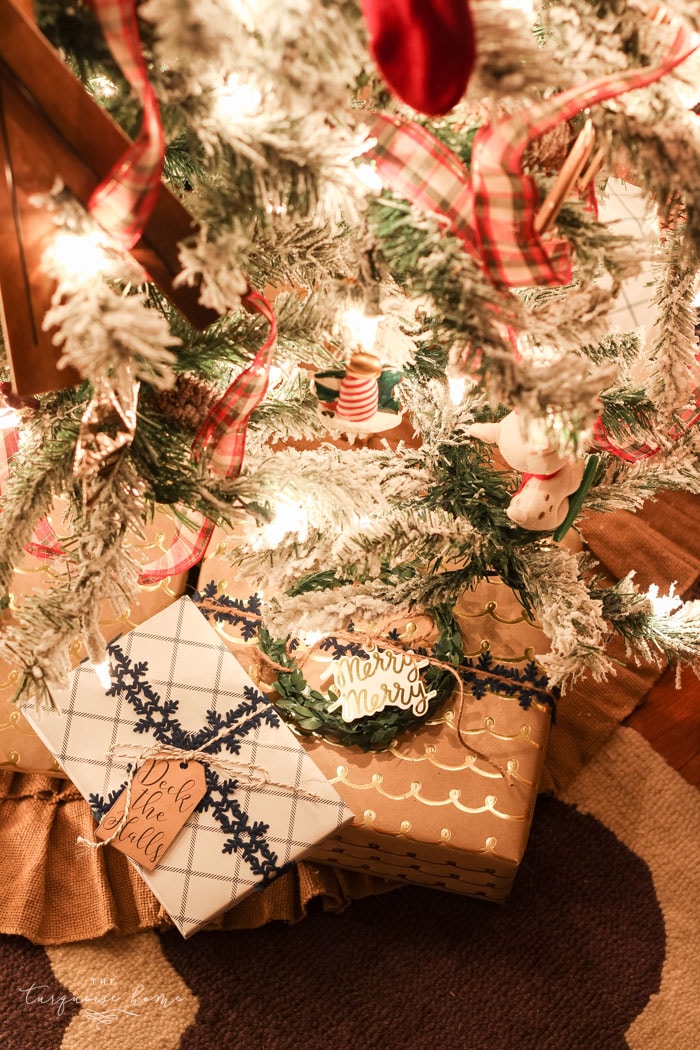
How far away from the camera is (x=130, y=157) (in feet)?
1.21

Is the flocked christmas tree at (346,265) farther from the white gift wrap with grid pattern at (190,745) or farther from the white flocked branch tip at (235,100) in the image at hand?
the white gift wrap with grid pattern at (190,745)

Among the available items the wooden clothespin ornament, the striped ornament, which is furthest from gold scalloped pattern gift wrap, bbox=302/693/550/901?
the wooden clothespin ornament

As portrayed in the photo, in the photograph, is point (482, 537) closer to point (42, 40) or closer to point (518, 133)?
point (518, 133)

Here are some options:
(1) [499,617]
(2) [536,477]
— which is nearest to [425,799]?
(1) [499,617]

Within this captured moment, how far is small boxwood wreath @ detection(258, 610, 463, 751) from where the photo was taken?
0.92m

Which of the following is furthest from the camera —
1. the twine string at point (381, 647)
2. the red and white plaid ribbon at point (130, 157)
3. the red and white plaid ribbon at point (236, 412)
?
the twine string at point (381, 647)

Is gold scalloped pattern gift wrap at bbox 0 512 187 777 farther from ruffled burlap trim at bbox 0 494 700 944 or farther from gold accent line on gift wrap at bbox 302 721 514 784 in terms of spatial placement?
gold accent line on gift wrap at bbox 302 721 514 784

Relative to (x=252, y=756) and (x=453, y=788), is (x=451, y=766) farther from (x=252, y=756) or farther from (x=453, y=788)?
(x=252, y=756)

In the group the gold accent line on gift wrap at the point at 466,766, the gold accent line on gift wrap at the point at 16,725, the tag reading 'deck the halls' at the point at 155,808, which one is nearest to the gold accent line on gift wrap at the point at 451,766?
the gold accent line on gift wrap at the point at 466,766

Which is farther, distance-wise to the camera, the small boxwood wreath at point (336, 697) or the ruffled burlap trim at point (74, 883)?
the ruffled burlap trim at point (74, 883)

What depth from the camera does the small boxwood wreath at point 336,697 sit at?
923 mm

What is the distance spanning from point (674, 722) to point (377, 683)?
1.90ft

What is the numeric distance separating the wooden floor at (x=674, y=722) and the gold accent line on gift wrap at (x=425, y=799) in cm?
41

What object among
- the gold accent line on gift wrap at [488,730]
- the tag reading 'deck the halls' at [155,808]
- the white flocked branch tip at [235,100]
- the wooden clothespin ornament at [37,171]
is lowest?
the tag reading 'deck the halls' at [155,808]
